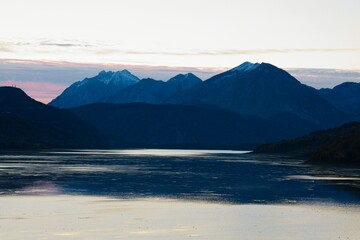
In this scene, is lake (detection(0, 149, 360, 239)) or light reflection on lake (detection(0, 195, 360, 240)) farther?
lake (detection(0, 149, 360, 239))

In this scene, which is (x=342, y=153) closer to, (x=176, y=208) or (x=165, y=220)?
(x=176, y=208)

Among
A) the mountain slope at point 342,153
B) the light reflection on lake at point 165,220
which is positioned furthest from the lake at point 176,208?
the mountain slope at point 342,153

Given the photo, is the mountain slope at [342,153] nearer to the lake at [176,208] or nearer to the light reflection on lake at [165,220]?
the lake at [176,208]

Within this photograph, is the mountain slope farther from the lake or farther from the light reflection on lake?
the light reflection on lake

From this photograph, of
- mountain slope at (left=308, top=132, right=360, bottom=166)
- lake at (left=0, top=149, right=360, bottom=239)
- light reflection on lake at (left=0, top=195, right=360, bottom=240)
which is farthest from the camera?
mountain slope at (left=308, top=132, right=360, bottom=166)

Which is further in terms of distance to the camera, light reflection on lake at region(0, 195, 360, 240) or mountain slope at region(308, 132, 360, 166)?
mountain slope at region(308, 132, 360, 166)

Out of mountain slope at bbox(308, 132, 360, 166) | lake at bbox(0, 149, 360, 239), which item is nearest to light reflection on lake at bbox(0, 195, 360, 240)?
lake at bbox(0, 149, 360, 239)

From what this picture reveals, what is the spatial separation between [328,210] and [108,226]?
2304cm

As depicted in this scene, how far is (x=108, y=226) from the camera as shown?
52.3m

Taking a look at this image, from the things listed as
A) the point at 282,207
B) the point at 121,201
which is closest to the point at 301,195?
the point at 282,207

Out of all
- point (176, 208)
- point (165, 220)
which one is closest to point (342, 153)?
point (176, 208)

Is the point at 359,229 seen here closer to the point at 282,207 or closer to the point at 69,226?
the point at 282,207

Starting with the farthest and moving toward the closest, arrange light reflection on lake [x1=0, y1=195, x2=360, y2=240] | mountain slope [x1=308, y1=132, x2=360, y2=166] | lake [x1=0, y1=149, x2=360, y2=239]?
mountain slope [x1=308, y1=132, x2=360, y2=166] < lake [x1=0, y1=149, x2=360, y2=239] < light reflection on lake [x1=0, y1=195, x2=360, y2=240]

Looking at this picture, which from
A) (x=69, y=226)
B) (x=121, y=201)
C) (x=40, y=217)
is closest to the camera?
(x=69, y=226)
